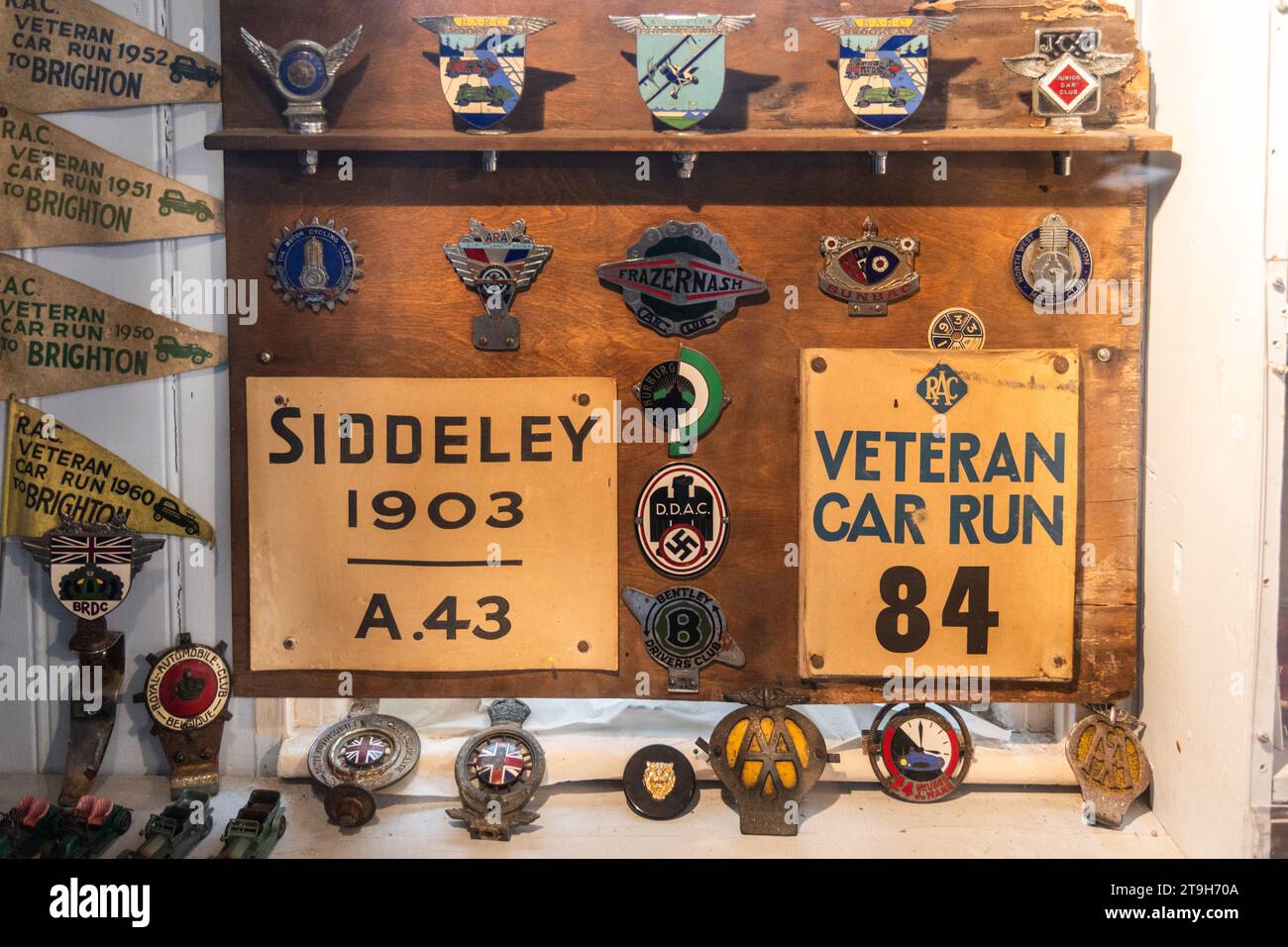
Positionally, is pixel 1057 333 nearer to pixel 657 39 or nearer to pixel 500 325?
pixel 657 39

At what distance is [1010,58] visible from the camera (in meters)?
2.31

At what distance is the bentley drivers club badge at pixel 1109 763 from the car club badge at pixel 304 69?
2.21 metres

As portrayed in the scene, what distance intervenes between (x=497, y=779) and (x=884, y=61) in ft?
5.83

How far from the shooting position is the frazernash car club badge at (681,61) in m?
2.27

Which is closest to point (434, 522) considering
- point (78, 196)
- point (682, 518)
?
point (682, 518)

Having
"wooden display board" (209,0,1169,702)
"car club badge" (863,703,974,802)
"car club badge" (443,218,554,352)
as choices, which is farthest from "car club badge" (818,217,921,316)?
"car club badge" (863,703,974,802)

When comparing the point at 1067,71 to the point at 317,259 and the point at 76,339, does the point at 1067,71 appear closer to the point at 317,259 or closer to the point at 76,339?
the point at 317,259

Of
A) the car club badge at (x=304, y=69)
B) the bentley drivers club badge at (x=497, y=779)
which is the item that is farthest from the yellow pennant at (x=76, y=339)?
the bentley drivers club badge at (x=497, y=779)

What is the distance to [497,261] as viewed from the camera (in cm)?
238

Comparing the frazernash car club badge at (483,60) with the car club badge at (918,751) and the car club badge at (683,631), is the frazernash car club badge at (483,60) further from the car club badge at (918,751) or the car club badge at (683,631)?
the car club badge at (918,751)

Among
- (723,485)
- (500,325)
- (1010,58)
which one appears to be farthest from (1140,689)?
(500,325)

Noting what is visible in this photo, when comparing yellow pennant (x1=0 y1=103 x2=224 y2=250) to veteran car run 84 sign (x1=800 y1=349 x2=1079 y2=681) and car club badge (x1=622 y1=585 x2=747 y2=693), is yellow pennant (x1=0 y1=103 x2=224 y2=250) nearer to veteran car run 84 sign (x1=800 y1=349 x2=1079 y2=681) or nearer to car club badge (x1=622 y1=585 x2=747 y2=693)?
car club badge (x1=622 y1=585 x2=747 y2=693)

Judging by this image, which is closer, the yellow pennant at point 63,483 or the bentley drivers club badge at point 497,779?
the bentley drivers club badge at point 497,779

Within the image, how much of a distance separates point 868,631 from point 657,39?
138 cm
